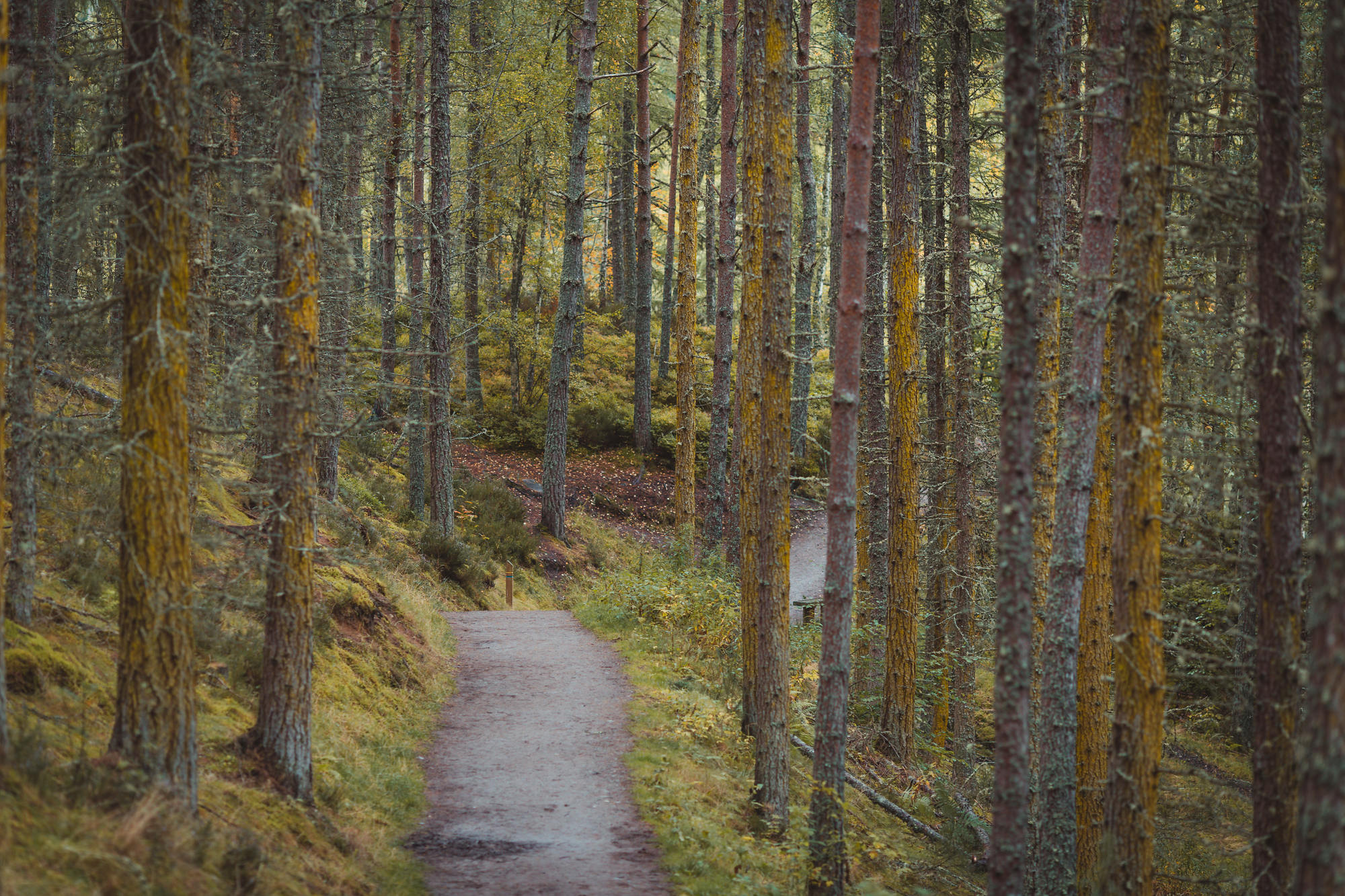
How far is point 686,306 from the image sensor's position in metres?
17.2

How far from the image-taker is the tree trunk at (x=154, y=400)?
5.32m

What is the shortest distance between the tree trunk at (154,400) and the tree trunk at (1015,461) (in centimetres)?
509

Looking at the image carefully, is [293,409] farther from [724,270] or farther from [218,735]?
[724,270]

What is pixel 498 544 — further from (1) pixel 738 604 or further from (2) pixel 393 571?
(1) pixel 738 604

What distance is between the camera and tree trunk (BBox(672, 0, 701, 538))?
16453mm

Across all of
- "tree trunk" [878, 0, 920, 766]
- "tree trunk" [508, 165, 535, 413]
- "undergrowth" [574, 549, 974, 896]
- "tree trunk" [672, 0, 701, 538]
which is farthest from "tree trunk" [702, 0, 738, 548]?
"tree trunk" [508, 165, 535, 413]

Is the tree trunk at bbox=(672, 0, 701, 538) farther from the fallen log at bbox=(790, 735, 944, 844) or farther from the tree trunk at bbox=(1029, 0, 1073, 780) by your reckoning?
the tree trunk at bbox=(1029, 0, 1073, 780)

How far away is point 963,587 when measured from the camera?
524 inches

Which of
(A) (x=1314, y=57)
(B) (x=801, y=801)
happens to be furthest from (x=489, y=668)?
(A) (x=1314, y=57)

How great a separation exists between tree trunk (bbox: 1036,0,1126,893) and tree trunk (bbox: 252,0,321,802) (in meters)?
5.74

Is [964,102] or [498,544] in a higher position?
[964,102]

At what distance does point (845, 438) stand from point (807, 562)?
17.1 meters

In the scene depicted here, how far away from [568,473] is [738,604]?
37.4 feet

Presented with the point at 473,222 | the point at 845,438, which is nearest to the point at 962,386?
the point at 845,438
